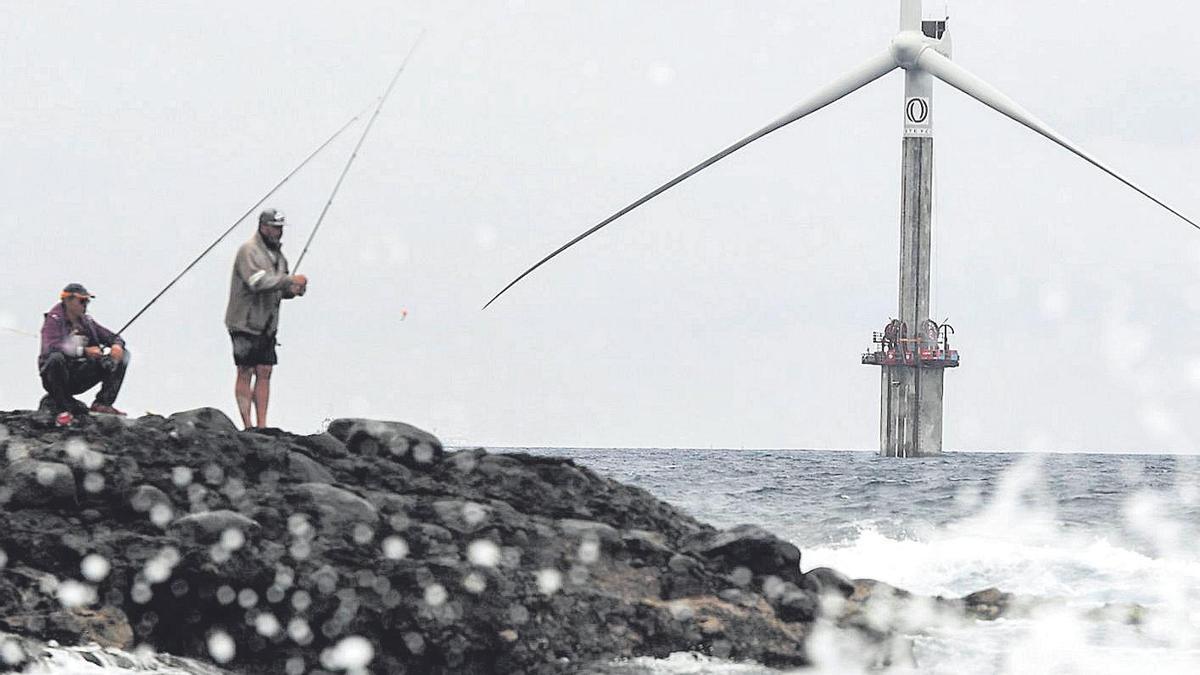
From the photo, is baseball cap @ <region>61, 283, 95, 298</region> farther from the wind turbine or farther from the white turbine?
the wind turbine

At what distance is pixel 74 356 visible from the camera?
14039 millimetres

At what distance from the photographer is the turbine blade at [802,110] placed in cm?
3480

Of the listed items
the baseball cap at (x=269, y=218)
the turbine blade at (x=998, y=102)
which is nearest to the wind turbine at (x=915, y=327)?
the turbine blade at (x=998, y=102)

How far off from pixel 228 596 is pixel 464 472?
10.1ft

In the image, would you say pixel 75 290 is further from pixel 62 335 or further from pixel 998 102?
pixel 998 102

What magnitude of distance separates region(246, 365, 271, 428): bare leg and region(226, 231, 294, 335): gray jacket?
0.40 m

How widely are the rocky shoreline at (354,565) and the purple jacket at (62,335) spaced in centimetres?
66

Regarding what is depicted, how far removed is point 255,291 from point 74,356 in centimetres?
177

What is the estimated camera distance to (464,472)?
14031 mm

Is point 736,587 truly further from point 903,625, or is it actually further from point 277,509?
point 277,509

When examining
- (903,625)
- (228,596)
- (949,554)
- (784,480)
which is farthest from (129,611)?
(784,480)

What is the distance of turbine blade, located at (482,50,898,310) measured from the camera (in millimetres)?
34803

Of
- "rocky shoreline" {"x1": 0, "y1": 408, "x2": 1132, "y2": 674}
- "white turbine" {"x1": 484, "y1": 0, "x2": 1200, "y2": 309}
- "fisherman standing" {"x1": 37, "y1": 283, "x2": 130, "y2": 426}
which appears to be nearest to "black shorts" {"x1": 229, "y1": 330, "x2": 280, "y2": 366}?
"rocky shoreline" {"x1": 0, "y1": 408, "x2": 1132, "y2": 674}

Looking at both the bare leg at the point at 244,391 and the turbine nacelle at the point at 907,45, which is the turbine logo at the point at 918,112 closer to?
the turbine nacelle at the point at 907,45
